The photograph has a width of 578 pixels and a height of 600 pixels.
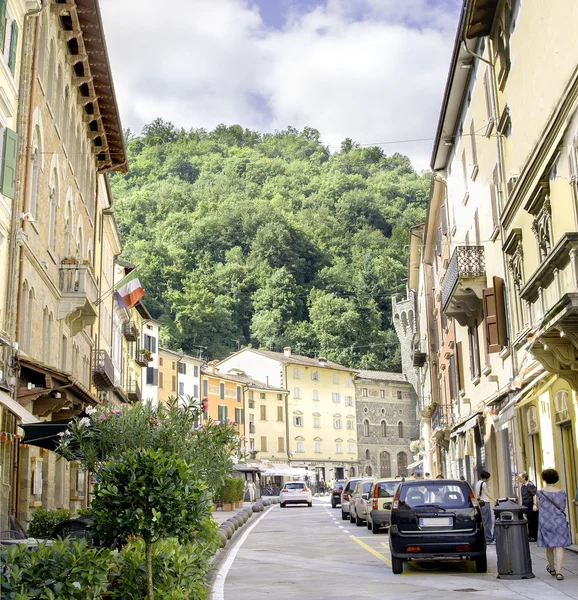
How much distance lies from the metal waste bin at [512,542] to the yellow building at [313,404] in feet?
235

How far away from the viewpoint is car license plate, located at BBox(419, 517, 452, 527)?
12.9 m

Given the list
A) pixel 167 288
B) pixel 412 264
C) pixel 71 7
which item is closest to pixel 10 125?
pixel 71 7

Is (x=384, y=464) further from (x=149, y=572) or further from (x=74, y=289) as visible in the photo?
(x=149, y=572)

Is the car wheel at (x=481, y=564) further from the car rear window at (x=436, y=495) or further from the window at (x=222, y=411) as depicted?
the window at (x=222, y=411)

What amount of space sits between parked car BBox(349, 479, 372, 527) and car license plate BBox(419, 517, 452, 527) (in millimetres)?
12621

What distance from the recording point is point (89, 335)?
3203cm

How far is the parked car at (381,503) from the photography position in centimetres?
2266

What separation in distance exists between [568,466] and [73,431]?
9.62 metres

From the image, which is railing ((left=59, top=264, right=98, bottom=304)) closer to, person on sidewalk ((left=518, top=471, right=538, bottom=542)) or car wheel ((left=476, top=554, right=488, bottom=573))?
person on sidewalk ((left=518, top=471, right=538, bottom=542))

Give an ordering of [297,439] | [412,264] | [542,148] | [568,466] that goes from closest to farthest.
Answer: [542,148] < [568,466] < [412,264] < [297,439]

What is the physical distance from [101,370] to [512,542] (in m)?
24.5

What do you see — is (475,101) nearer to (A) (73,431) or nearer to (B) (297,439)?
(A) (73,431)

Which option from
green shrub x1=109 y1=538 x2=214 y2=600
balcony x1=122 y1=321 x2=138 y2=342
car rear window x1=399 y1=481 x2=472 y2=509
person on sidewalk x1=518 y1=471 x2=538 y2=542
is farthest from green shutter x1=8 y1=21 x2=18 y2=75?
balcony x1=122 y1=321 x2=138 y2=342

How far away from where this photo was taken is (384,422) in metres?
93.2
